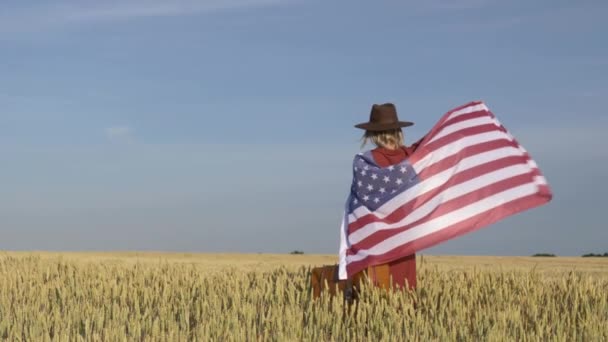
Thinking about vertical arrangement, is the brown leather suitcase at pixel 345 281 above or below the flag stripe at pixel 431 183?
below

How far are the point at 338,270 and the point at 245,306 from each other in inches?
46.5

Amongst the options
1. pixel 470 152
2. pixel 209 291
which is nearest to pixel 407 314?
pixel 470 152

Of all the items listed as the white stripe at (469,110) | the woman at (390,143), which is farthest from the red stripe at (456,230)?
the white stripe at (469,110)

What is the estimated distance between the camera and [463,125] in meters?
8.45

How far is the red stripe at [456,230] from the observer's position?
7.96 m

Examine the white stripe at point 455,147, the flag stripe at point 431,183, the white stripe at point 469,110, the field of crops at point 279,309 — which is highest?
the white stripe at point 469,110

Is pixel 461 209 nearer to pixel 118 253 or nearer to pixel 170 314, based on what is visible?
pixel 170 314

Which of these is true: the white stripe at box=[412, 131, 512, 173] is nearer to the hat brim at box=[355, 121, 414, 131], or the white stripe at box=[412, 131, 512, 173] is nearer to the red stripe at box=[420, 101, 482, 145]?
the red stripe at box=[420, 101, 482, 145]

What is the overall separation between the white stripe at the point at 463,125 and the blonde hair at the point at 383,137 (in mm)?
337

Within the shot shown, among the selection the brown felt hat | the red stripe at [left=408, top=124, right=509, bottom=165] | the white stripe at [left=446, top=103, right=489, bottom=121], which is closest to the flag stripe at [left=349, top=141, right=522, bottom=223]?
the red stripe at [left=408, top=124, right=509, bottom=165]

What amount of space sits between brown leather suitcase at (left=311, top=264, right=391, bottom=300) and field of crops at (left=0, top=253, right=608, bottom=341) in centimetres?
15

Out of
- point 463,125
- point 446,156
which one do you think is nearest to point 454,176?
point 446,156

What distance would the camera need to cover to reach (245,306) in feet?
25.0

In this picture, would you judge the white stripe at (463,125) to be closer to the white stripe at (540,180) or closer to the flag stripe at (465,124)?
the flag stripe at (465,124)
